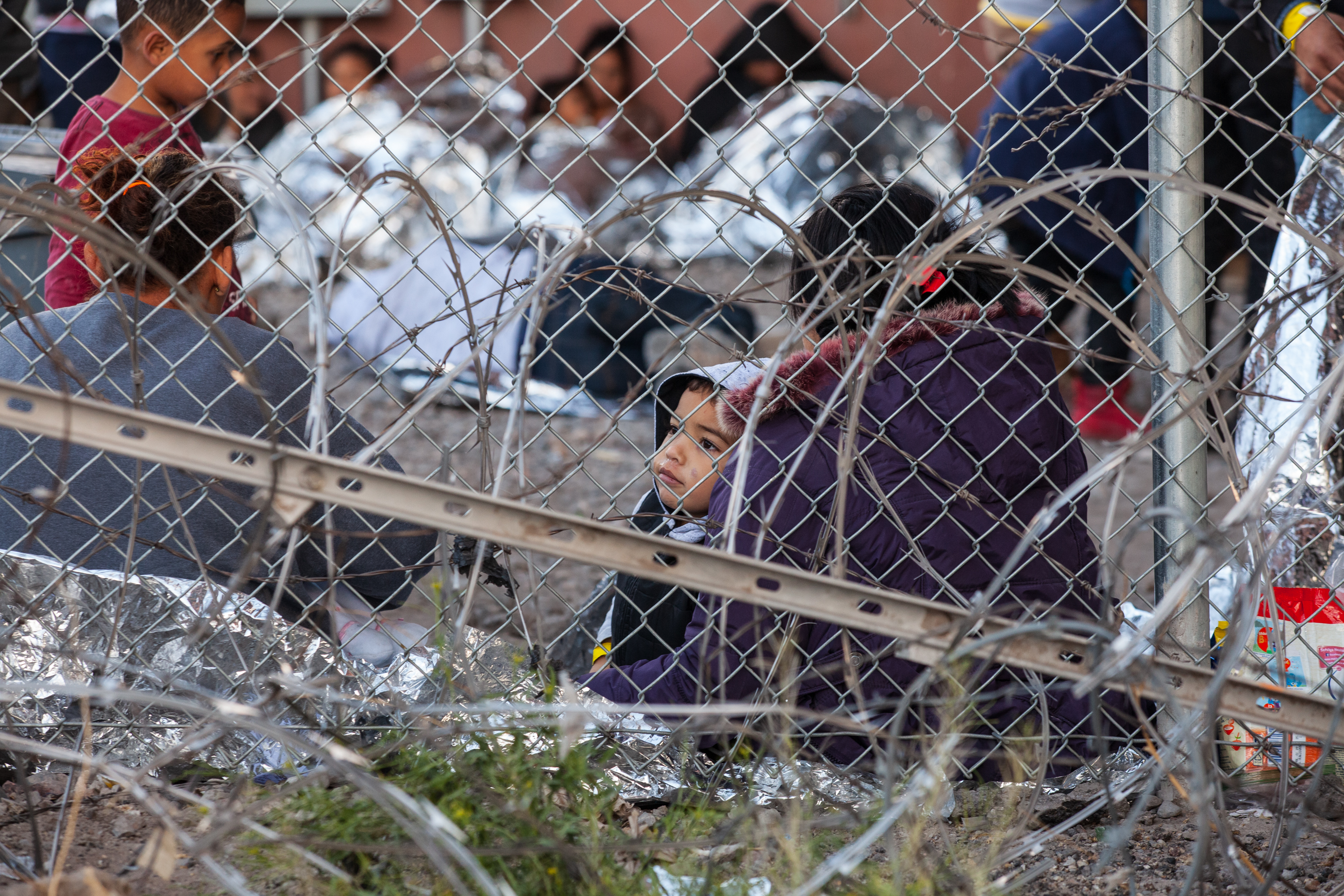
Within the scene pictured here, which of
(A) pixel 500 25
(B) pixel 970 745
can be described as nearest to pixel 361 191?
(B) pixel 970 745

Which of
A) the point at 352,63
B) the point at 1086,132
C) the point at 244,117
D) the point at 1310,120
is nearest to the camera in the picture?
the point at 1310,120

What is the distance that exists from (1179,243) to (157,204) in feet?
5.38

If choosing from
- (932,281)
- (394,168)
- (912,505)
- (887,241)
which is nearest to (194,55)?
(887,241)

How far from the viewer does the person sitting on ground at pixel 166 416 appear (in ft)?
6.13

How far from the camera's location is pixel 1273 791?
1.89m

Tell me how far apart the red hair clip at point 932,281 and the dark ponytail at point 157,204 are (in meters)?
1.15

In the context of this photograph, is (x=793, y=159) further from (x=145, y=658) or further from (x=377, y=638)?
(x=145, y=658)

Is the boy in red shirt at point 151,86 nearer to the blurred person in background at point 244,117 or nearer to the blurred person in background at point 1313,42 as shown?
the blurred person in background at point 1313,42

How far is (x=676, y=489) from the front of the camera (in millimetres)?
2281

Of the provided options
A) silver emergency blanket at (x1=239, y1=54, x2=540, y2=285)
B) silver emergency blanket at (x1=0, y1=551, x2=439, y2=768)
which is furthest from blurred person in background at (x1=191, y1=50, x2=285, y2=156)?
silver emergency blanket at (x1=0, y1=551, x2=439, y2=768)

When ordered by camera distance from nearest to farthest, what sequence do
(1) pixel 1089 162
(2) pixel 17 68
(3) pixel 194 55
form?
(3) pixel 194 55
(2) pixel 17 68
(1) pixel 1089 162

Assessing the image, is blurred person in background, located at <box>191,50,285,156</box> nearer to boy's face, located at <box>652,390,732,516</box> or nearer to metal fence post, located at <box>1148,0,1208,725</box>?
boy's face, located at <box>652,390,732,516</box>

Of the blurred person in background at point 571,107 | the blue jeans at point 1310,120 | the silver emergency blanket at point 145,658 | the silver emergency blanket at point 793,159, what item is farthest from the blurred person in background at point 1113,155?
the blurred person in background at point 571,107

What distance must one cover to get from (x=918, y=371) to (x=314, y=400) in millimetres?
1033
